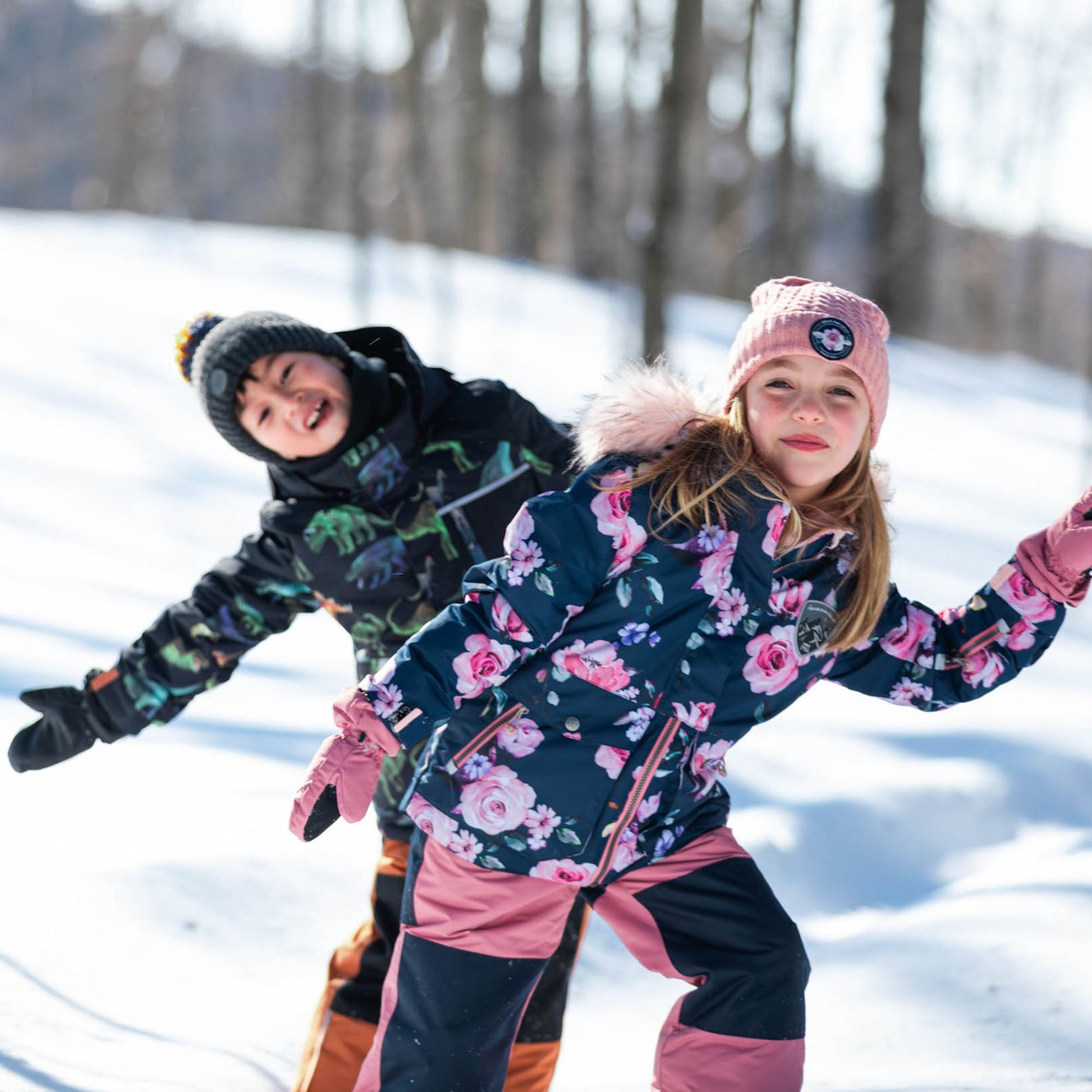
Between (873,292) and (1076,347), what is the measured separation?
3015 cm

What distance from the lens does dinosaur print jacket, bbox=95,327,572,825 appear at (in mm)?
2049

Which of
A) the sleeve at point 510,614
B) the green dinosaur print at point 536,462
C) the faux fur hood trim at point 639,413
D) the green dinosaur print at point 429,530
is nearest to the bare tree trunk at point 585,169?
the green dinosaur print at point 536,462

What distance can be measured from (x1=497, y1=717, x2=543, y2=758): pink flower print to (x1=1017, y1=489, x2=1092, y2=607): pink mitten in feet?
2.54

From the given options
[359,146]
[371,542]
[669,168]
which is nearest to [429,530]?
[371,542]

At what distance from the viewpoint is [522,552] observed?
62.9 inches

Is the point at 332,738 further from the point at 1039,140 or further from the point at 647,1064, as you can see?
the point at 1039,140

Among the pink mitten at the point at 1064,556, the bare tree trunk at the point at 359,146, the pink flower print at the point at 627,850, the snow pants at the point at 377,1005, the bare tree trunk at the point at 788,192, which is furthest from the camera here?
the bare tree trunk at the point at 788,192

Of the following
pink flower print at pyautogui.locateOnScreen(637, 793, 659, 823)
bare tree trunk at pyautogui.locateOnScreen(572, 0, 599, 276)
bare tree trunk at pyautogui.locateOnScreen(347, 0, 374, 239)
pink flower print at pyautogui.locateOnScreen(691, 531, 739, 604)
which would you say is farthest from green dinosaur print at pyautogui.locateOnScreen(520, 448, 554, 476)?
bare tree trunk at pyautogui.locateOnScreen(572, 0, 599, 276)

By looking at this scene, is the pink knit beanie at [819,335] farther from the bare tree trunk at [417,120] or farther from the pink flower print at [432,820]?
the bare tree trunk at [417,120]

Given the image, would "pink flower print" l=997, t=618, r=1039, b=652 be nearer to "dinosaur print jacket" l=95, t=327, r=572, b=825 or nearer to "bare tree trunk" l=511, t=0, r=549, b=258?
"dinosaur print jacket" l=95, t=327, r=572, b=825

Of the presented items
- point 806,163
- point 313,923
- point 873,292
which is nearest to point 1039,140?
point 806,163

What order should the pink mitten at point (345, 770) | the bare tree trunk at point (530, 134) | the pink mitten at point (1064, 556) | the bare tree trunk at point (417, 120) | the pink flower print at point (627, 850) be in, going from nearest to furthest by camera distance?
the pink mitten at point (345, 770) < the pink flower print at point (627, 850) < the pink mitten at point (1064, 556) < the bare tree trunk at point (417, 120) < the bare tree trunk at point (530, 134)

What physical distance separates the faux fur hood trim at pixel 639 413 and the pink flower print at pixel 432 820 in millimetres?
532

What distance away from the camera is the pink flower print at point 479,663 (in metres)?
1.58
